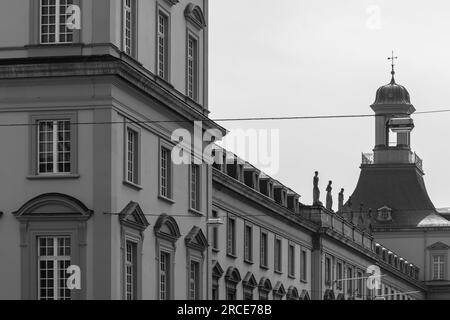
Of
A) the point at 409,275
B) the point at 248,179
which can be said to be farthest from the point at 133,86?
the point at 409,275

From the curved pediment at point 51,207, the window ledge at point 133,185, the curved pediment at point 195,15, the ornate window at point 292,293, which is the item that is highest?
the curved pediment at point 195,15

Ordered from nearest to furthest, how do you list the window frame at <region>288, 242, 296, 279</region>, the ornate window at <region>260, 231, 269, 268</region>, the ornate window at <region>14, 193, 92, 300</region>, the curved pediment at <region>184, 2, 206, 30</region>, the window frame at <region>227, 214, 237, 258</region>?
1. the ornate window at <region>14, 193, 92, 300</region>
2. the curved pediment at <region>184, 2, 206, 30</region>
3. the window frame at <region>227, 214, 237, 258</region>
4. the ornate window at <region>260, 231, 269, 268</region>
5. the window frame at <region>288, 242, 296, 279</region>

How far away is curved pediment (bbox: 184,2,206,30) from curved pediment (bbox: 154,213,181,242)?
7.83 meters

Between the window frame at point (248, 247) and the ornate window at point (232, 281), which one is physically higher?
the window frame at point (248, 247)

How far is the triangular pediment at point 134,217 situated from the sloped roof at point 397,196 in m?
91.2

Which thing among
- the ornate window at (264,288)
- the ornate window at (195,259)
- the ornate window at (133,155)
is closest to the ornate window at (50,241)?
the ornate window at (133,155)

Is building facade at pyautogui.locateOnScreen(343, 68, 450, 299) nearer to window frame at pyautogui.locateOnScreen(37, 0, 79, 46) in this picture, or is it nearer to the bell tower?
the bell tower

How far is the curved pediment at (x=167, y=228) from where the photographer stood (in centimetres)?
5147

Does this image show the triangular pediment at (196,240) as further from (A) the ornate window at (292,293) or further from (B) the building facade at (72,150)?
(A) the ornate window at (292,293)

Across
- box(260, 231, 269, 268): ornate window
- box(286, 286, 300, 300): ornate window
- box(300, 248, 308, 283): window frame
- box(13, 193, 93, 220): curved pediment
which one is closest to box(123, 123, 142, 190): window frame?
box(13, 193, 93, 220): curved pediment

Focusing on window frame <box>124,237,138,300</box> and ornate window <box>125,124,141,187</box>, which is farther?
ornate window <box>125,124,141,187</box>

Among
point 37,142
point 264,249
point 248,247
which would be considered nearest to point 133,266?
point 37,142

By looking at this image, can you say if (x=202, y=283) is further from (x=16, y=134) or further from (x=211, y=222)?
(x=16, y=134)

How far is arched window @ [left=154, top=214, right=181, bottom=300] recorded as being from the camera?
51781mm
